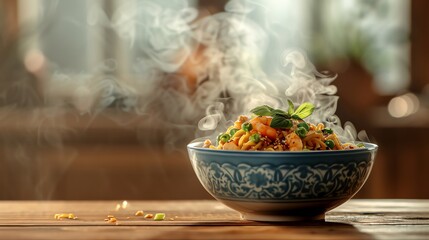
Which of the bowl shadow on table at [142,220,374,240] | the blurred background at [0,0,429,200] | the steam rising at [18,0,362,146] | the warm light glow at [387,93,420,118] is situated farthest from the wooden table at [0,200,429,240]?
the warm light glow at [387,93,420,118]

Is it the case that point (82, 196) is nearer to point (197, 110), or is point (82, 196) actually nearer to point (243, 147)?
point (197, 110)

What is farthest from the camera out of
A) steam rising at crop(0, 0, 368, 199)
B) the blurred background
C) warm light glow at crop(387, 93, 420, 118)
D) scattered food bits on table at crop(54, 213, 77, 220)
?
warm light glow at crop(387, 93, 420, 118)

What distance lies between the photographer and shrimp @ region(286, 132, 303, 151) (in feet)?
4.58

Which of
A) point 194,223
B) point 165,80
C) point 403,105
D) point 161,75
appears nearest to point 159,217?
point 194,223

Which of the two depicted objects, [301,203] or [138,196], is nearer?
[301,203]

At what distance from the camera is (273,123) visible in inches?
55.2

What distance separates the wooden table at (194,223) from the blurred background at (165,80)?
144 cm

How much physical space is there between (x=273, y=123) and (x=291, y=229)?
7.1 inches

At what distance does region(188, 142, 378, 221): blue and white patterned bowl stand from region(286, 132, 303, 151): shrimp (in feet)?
0.09

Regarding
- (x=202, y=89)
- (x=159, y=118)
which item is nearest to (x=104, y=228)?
(x=159, y=118)

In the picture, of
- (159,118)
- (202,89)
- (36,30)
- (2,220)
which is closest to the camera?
(2,220)

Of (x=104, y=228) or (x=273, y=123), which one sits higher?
(x=273, y=123)

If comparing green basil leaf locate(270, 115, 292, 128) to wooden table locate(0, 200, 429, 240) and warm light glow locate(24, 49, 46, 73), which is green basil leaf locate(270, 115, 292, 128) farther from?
warm light glow locate(24, 49, 46, 73)

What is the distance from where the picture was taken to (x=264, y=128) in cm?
141
